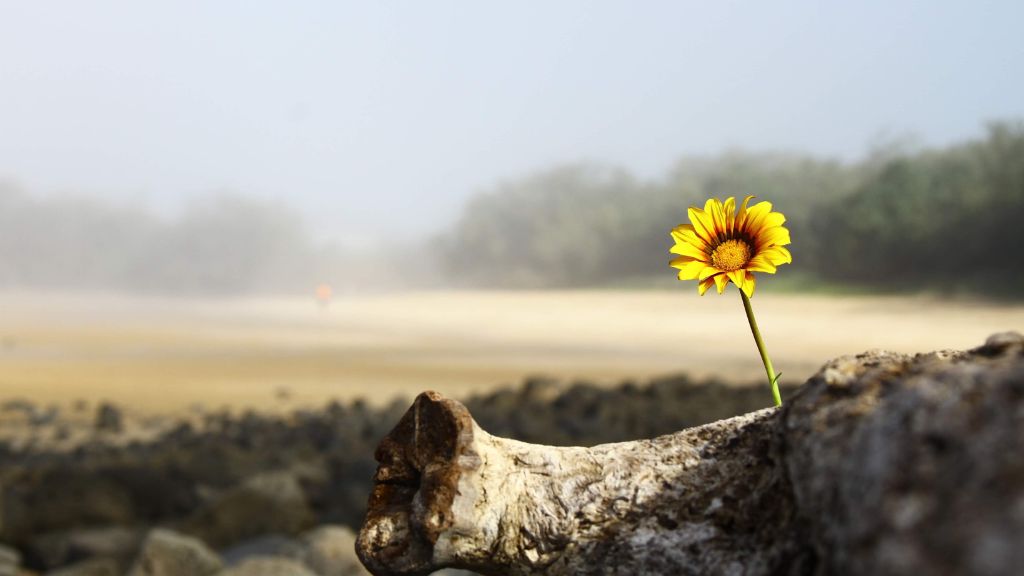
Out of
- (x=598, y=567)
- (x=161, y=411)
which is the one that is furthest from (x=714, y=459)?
(x=161, y=411)

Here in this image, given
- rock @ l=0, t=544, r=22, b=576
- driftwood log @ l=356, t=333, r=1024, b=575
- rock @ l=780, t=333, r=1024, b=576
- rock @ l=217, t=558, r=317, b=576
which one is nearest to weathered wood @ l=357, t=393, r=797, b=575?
driftwood log @ l=356, t=333, r=1024, b=575

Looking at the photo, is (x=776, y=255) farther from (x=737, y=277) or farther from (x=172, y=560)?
(x=172, y=560)

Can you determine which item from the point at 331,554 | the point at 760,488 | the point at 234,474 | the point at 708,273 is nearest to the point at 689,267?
the point at 708,273

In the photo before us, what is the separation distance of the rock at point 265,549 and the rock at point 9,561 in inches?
53.4

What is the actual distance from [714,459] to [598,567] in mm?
222

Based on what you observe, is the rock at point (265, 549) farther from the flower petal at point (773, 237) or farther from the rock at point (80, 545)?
the flower petal at point (773, 237)

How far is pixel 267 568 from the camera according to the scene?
17.9 ft

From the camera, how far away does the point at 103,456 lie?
10867 millimetres

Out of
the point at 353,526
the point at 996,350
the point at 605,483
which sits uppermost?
the point at 996,350

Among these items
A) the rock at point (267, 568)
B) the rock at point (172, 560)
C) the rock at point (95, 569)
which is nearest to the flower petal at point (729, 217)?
the rock at point (267, 568)

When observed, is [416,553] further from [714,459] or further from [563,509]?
[714,459]

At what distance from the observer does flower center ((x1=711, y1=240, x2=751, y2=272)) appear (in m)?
1.72

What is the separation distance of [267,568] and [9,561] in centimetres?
272

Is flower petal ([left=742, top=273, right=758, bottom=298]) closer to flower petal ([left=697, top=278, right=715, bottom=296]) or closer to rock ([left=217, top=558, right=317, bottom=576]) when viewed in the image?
flower petal ([left=697, top=278, right=715, bottom=296])
